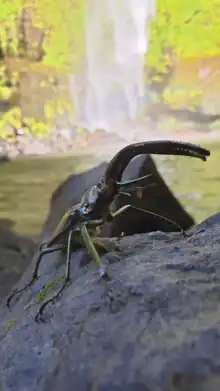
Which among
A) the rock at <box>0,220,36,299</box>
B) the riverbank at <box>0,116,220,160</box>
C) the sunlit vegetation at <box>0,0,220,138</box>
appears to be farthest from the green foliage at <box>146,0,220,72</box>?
the rock at <box>0,220,36,299</box>

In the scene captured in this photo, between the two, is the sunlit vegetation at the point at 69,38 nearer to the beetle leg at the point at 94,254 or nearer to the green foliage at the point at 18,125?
the green foliage at the point at 18,125

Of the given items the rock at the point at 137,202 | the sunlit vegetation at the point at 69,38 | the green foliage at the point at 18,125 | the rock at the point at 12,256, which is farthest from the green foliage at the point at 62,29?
the rock at the point at 137,202

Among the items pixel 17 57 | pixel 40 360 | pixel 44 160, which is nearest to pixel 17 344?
pixel 40 360

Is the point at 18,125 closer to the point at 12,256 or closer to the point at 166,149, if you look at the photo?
the point at 12,256

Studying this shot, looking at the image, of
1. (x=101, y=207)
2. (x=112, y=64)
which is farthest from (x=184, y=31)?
(x=101, y=207)

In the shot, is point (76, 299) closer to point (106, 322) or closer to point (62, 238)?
point (106, 322)
